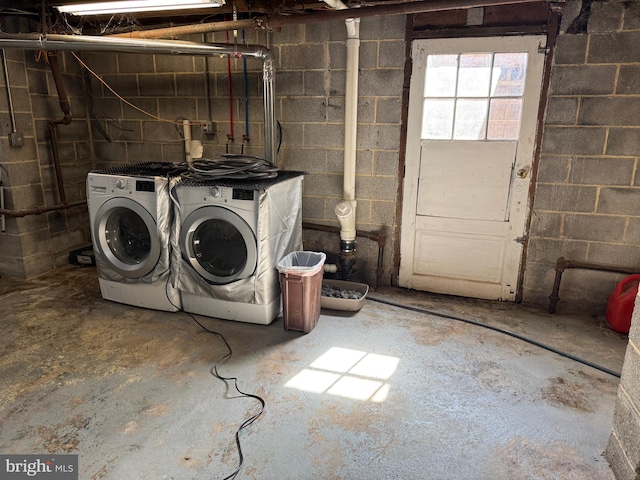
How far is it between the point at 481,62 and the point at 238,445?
2973 mm

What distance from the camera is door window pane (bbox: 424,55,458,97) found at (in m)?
3.24

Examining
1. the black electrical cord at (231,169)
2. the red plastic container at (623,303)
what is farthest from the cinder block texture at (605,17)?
the black electrical cord at (231,169)

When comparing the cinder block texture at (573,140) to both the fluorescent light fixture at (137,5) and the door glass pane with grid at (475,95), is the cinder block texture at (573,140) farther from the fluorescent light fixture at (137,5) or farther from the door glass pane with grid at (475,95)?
the fluorescent light fixture at (137,5)

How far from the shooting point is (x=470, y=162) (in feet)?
11.0

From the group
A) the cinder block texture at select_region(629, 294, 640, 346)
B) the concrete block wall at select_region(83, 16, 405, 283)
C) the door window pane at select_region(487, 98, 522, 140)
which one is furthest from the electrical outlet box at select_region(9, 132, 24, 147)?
the cinder block texture at select_region(629, 294, 640, 346)

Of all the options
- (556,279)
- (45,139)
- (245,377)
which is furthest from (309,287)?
(45,139)

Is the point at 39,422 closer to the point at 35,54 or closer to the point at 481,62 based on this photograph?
the point at 35,54

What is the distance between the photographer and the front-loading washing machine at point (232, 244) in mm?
2855

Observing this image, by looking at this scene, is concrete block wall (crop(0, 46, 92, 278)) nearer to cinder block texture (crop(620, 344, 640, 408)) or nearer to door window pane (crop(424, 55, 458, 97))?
door window pane (crop(424, 55, 458, 97))

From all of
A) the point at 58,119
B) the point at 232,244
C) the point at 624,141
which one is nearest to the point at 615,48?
the point at 624,141

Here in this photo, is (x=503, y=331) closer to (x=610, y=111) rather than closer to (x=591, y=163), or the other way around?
(x=591, y=163)

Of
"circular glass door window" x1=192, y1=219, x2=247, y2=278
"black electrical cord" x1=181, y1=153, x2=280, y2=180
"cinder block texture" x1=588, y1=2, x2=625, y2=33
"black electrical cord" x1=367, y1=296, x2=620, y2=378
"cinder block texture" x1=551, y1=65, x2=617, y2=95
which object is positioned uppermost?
"cinder block texture" x1=588, y1=2, x2=625, y2=33

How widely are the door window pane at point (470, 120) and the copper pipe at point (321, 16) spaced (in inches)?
25.8

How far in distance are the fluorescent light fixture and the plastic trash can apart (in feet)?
5.63
